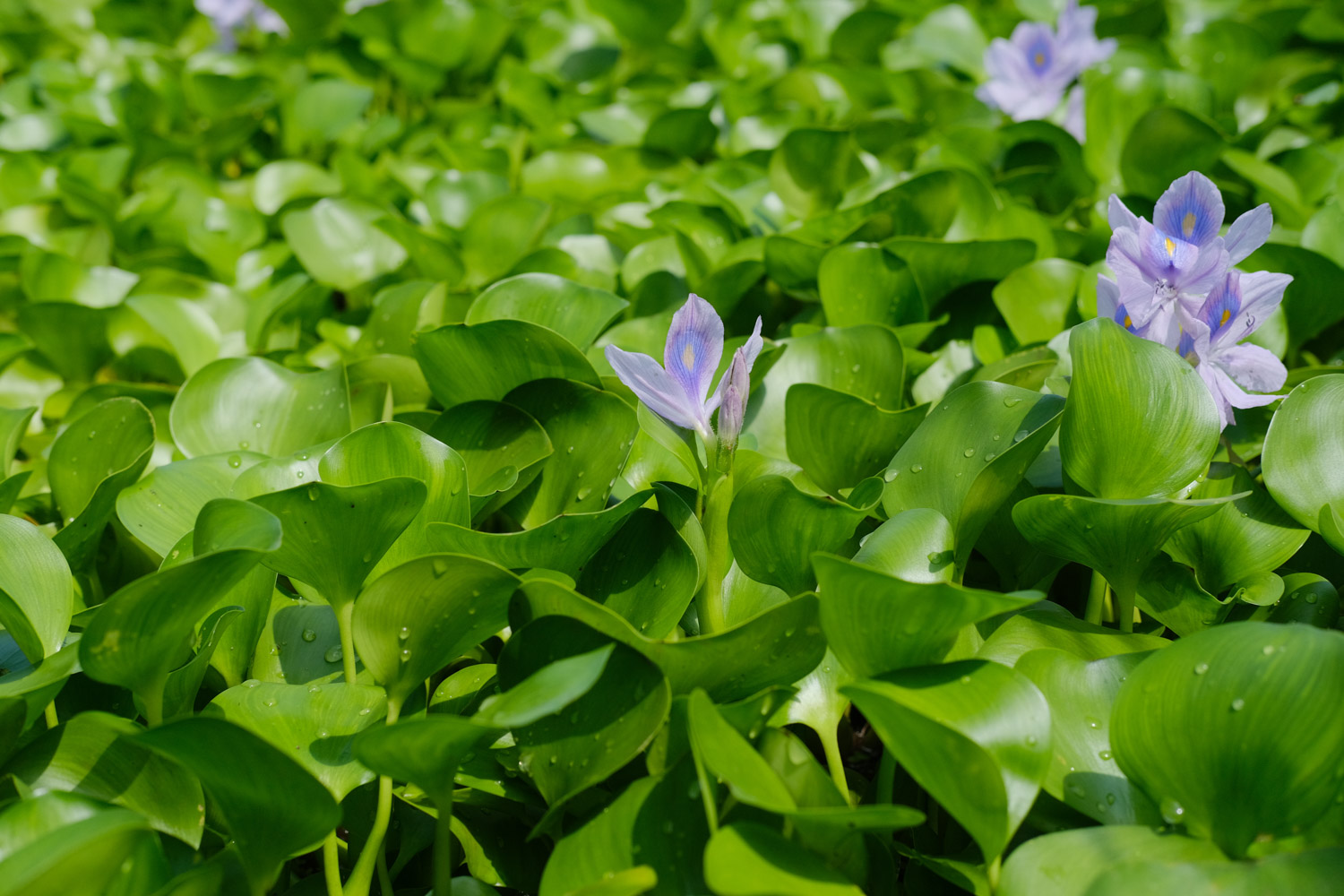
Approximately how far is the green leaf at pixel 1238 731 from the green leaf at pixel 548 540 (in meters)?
0.35

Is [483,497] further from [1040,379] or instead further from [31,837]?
[1040,379]

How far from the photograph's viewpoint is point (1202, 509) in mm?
730

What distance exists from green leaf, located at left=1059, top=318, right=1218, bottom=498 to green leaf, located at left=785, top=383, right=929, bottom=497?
6.7 inches

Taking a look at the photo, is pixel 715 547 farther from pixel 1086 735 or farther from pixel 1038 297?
pixel 1038 297

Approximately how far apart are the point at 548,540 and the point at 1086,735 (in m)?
0.38

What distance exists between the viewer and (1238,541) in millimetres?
838

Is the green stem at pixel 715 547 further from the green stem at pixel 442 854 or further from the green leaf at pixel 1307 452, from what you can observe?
the green leaf at pixel 1307 452

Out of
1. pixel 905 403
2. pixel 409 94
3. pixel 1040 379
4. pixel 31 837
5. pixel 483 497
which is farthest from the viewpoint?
pixel 409 94

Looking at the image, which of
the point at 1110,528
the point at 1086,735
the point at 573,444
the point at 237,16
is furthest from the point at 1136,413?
the point at 237,16

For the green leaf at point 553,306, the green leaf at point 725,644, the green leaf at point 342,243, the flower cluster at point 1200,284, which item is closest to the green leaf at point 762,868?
the green leaf at point 725,644

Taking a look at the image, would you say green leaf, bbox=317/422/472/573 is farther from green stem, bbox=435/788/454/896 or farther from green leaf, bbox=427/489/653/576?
green stem, bbox=435/788/454/896

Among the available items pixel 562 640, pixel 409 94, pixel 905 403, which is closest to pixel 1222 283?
pixel 905 403

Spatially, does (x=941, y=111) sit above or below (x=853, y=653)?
below

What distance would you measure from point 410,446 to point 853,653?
38 centimetres
